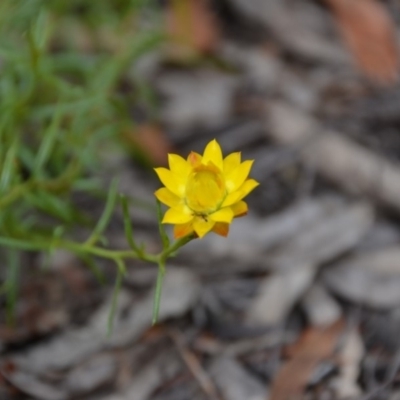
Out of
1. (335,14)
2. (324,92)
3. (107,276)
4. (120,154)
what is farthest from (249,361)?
(335,14)

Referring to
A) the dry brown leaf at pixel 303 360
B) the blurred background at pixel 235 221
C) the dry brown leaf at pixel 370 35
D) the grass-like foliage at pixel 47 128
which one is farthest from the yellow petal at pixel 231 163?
the dry brown leaf at pixel 370 35

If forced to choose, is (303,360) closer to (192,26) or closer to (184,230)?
(184,230)

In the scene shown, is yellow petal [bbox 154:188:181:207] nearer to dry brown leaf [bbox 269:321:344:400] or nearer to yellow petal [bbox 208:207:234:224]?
yellow petal [bbox 208:207:234:224]

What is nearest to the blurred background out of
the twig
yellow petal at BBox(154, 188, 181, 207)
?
the twig

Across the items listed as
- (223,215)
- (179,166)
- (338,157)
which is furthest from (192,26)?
(223,215)

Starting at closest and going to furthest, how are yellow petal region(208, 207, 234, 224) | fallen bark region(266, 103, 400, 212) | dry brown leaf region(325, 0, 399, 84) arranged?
yellow petal region(208, 207, 234, 224)
fallen bark region(266, 103, 400, 212)
dry brown leaf region(325, 0, 399, 84)
